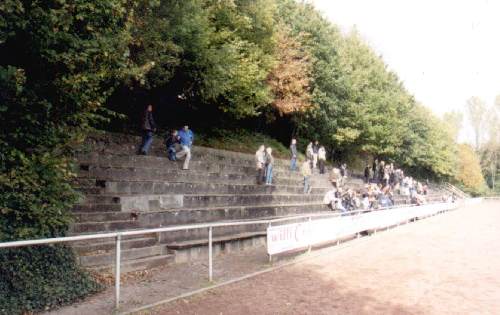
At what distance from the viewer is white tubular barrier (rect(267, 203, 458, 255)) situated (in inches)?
485

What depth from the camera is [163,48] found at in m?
14.6

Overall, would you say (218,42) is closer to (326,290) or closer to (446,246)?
(446,246)

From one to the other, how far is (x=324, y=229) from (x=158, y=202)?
5476 mm

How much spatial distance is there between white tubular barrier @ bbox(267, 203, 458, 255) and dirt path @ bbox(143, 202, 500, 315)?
71 cm

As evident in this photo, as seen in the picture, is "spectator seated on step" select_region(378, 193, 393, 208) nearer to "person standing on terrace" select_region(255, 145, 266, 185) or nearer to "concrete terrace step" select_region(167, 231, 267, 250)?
"person standing on terrace" select_region(255, 145, 266, 185)

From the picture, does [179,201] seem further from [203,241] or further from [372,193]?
[372,193]

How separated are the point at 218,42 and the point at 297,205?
8427 mm

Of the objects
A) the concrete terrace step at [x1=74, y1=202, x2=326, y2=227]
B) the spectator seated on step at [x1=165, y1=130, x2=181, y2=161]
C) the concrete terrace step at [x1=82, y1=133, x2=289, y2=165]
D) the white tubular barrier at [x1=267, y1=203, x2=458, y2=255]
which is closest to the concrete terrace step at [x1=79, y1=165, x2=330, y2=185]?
the spectator seated on step at [x1=165, y1=130, x2=181, y2=161]

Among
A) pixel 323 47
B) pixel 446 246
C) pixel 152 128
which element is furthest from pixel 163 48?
pixel 323 47

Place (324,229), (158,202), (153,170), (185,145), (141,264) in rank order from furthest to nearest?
(185,145) < (324,229) < (153,170) < (158,202) < (141,264)

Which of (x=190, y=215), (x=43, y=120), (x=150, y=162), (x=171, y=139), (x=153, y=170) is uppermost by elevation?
(x=171, y=139)

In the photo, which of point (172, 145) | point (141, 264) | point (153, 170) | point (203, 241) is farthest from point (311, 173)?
point (141, 264)

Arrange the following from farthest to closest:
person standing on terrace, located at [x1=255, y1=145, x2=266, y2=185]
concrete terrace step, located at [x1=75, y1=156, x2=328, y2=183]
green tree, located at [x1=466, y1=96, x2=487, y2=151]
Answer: green tree, located at [x1=466, y1=96, x2=487, y2=151] < person standing on terrace, located at [x1=255, y1=145, x2=266, y2=185] < concrete terrace step, located at [x1=75, y1=156, x2=328, y2=183]

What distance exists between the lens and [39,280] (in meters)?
7.42
